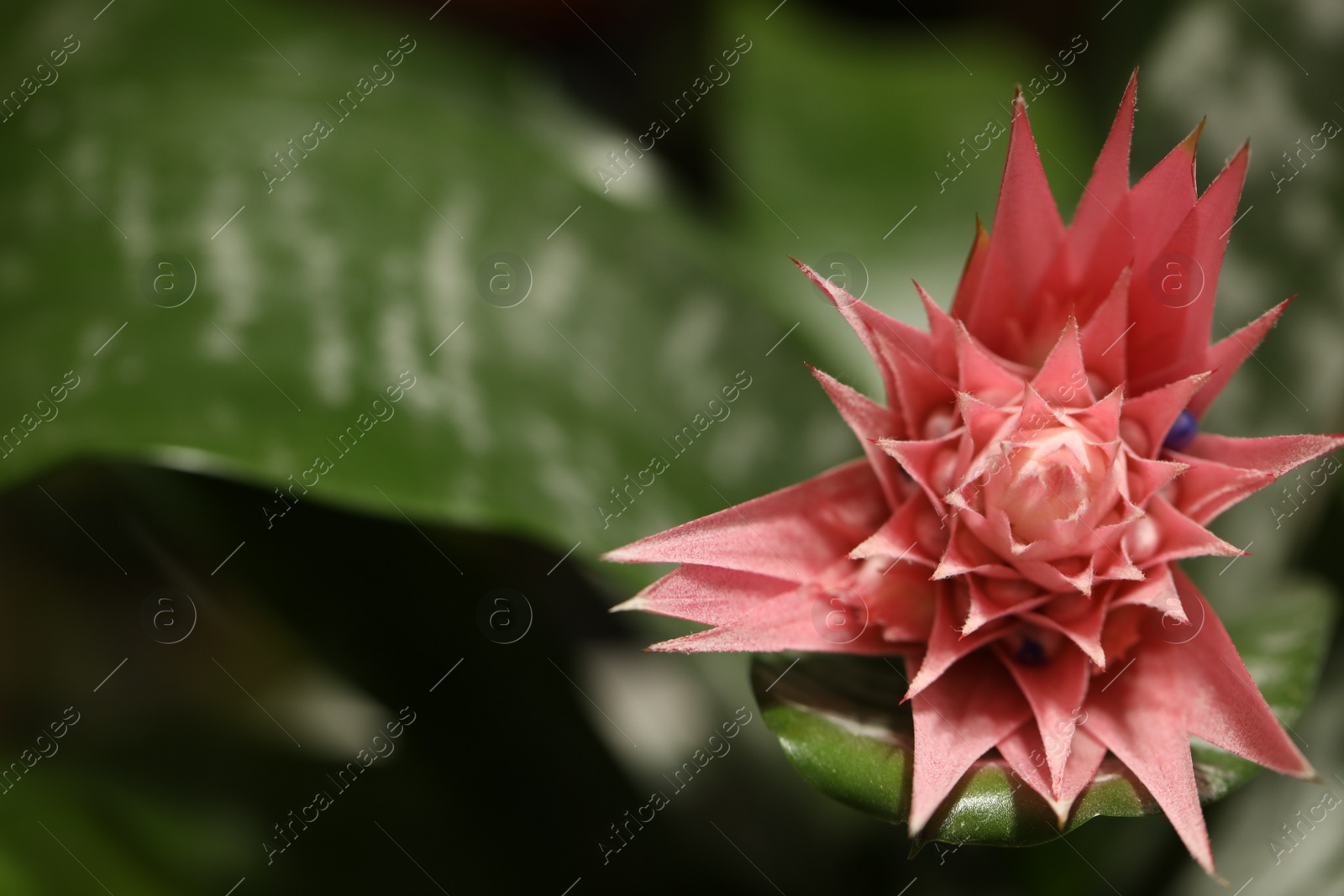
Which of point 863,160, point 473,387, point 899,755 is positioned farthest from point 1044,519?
point 863,160

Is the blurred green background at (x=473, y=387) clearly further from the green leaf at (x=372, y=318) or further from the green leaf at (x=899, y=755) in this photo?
the green leaf at (x=899, y=755)

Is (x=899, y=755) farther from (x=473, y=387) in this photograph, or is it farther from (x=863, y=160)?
(x=863, y=160)

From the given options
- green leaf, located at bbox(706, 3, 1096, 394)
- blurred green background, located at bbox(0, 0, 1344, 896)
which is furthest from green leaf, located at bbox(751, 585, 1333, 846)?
green leaf, located at bbox(706, 3, 1096, 394)

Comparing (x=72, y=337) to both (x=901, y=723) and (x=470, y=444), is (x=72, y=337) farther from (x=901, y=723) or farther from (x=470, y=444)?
(x=901, y=723)

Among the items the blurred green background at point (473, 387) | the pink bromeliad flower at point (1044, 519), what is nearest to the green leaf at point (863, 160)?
the blurred green background at point (473, 387)

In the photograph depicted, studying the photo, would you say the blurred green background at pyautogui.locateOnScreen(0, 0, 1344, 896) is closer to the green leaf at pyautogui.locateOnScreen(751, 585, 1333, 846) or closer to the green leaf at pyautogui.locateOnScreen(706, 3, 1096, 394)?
the green leaf at pyautogui.locateOnScreen(706, 3, 1096, 394)

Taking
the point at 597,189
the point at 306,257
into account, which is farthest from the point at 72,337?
the point at 597,189
